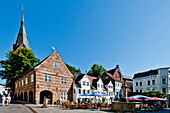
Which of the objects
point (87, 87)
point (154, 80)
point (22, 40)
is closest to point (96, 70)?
point (154, 80)

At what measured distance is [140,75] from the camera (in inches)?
2098

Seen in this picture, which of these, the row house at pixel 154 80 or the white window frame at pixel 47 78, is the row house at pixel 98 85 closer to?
the row house at pixel 154 80

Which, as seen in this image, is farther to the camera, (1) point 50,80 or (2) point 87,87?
(2) point 87,87

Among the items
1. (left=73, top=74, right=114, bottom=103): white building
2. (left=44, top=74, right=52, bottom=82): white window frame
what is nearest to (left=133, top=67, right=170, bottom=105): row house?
(left=73, top=74, right=114, bottom=103): white building

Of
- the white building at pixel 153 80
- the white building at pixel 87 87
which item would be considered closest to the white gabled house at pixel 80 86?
the white building at pixel 87 87

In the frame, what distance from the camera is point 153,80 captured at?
47469 millimetres

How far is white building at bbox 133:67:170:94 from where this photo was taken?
4391 centimetres

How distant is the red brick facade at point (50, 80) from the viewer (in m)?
27.2

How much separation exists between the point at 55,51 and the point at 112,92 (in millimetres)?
25680

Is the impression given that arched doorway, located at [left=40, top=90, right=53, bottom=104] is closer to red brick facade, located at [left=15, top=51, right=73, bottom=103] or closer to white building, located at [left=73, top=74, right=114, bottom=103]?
red brick facade, located at [left=15, top=51, right=73, bottom=103]

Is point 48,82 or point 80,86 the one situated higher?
point 48,82

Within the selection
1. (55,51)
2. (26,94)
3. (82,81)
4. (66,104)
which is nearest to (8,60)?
(26,94)

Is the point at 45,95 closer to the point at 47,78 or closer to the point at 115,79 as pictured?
the point at 47,78

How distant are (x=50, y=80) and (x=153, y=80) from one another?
3345 cm
